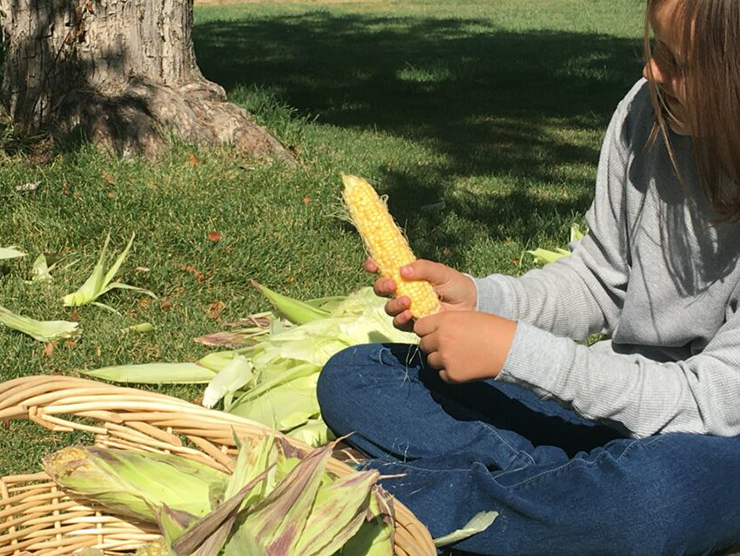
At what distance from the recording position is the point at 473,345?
2.23 metres

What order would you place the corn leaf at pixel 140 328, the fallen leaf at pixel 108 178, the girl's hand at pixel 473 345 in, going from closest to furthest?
the girl's hand at pixel 473 345 < the corn leaf at pixel 140 328 < the fallen leaf at pixel 108 178

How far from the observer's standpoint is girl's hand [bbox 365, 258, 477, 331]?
2.40 m

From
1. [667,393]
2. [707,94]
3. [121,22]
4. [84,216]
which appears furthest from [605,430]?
[121,22]

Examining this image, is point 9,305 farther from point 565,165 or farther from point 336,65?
point 336,65

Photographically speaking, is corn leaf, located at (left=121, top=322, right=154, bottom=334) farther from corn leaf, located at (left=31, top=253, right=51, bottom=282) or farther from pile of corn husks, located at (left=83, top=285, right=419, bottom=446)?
corn leaf, located at (left=31, top=253, right=51, bottom=282)

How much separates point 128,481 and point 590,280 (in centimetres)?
133

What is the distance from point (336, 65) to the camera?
987 centimetres

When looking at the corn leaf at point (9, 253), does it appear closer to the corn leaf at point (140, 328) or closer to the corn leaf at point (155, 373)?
the corn leaf at point (140, 328)

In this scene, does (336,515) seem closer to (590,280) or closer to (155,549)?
(155,549)

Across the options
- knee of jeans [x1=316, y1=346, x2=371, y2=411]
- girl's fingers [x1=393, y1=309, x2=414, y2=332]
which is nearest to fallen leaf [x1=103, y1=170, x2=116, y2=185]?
knee of jeans [x1=316, y1=346, x2=371, y2=411]

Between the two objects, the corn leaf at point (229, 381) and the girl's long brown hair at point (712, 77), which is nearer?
the girl's long brown hair at point (712, 77)

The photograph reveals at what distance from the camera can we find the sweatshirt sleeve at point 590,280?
2611 millimetres

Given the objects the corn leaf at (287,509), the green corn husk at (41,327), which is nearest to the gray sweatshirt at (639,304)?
the corn leaf at (287,509)

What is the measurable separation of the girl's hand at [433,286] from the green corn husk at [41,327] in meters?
1.39
